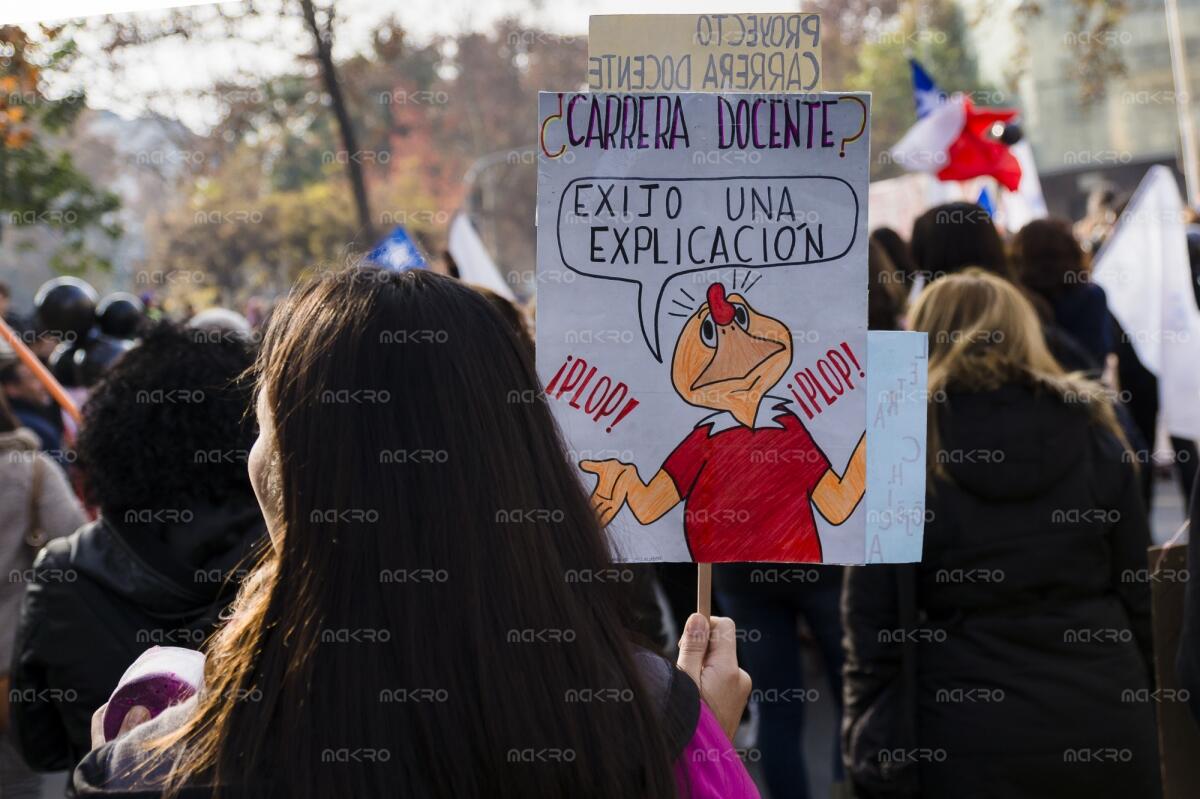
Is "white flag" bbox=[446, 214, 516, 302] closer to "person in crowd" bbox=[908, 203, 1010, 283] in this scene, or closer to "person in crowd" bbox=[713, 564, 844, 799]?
"person in crowd" bbox=[908, 203, 1010, 283]

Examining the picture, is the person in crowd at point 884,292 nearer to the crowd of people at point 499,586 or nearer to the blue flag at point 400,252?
the crowd of people at point 499,586

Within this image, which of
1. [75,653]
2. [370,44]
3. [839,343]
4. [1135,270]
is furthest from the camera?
[370,44]

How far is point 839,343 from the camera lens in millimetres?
1938

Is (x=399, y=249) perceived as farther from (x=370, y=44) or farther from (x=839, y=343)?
(x=370, y=44)

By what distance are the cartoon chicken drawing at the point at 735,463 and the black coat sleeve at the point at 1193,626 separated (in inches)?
23.7

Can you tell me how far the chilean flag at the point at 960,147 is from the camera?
21.8ft

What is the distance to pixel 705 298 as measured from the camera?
6.49ft

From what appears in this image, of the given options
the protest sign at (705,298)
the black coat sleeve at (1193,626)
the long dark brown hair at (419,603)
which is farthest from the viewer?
the black coat sleeve at (1193,626)

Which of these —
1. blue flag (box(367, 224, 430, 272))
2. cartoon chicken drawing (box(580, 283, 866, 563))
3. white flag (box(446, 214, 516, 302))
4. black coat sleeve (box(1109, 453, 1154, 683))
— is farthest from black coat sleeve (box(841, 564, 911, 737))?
white flag (box(446, 214, 516, 302))

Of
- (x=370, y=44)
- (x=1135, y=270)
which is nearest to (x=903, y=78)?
(x=370, y=44)

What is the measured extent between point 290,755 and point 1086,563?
220cm

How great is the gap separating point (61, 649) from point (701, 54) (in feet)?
5.65

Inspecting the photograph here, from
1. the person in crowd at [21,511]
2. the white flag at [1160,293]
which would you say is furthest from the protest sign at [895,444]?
the white flag at [1160,293]

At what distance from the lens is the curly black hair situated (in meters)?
2.66
